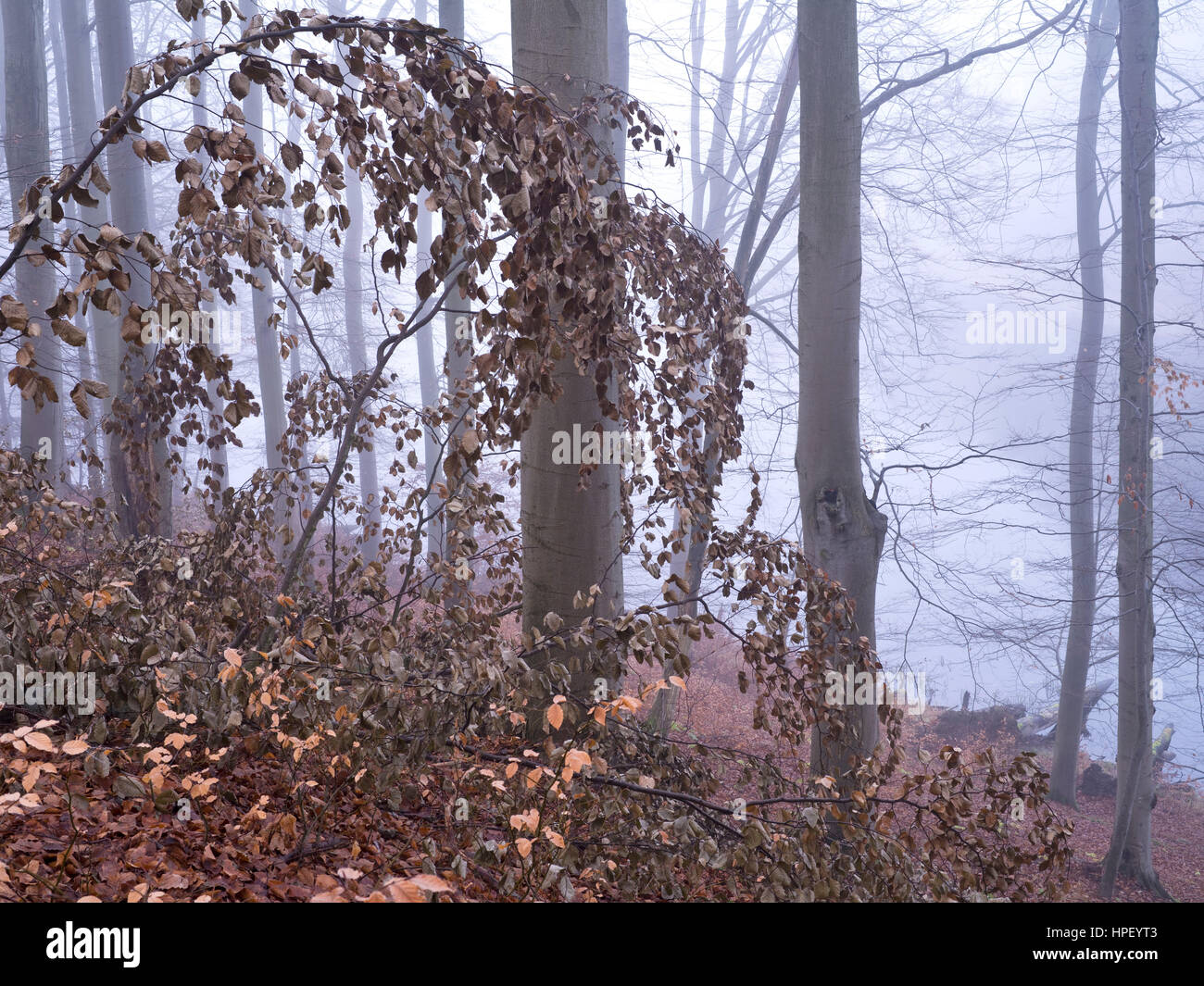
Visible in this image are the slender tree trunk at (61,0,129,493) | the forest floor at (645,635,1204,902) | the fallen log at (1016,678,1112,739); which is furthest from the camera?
the fallen log at (1016,678,1112,739)

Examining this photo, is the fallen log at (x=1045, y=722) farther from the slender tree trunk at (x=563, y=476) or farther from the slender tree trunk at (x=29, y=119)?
the slender tree trunk at (x=29, y=119)

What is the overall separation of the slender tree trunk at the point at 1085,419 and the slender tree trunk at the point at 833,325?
5.96 m

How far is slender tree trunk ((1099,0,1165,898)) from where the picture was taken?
6797mm

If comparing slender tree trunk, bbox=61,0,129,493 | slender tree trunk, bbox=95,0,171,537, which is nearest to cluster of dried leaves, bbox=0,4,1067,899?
slender tree trunk, bbox=95,0,171,537

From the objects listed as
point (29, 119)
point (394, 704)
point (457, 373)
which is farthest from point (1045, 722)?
point (29, 119)

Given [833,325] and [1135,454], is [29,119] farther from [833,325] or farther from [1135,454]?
[1135,454]

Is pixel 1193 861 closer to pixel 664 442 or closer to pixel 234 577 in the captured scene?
pixel 664 442

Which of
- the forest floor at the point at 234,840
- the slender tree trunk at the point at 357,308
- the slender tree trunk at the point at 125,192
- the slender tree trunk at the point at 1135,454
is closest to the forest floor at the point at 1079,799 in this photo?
the slender tree trunk at the point at 1135,454

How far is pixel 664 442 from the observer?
167 inches

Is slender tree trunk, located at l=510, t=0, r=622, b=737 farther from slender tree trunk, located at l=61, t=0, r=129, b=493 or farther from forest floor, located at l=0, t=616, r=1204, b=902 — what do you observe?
Answer: slender tree trunk, located at l=61, t=0, r=129, b=493

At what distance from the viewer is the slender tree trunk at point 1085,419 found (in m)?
9.63

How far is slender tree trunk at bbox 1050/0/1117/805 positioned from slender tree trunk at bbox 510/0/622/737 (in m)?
8.00
